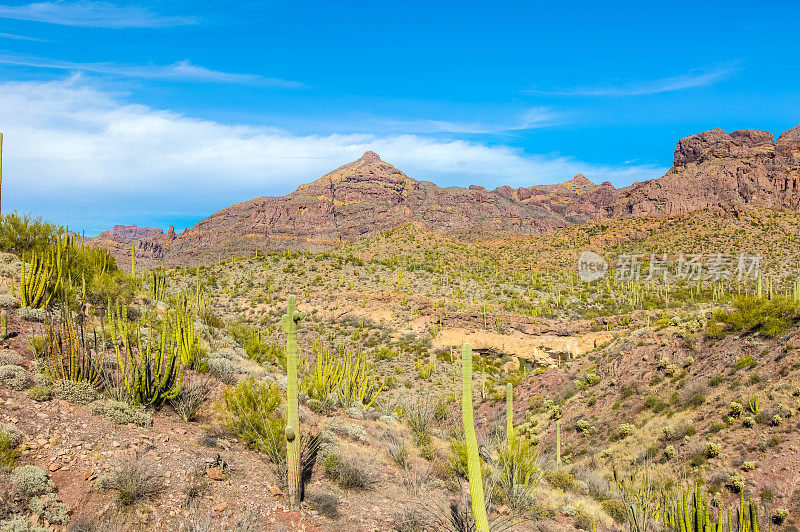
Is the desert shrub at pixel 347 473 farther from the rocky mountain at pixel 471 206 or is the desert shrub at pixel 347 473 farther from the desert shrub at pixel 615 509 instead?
the rocky mountain at pixel 471 206

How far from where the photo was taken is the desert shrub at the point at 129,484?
18.6ft

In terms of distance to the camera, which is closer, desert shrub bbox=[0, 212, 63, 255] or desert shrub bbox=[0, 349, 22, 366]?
desert shrub bbox=[0, 349, 22, 366]

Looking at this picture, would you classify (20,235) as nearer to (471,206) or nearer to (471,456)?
(471,456)

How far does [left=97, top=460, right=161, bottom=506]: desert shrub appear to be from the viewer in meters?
5.67

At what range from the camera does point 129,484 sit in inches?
225

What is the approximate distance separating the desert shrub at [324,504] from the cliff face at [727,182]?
286ft

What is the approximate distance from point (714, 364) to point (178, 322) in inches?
699

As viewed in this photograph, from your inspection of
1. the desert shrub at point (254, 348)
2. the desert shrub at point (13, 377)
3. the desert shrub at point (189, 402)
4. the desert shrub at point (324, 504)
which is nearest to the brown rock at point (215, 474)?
the desert shrub at point (324, 504)

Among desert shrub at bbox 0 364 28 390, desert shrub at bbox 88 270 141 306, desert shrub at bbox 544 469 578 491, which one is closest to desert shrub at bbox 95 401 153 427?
desert shrub at bbox 0 364 28 390

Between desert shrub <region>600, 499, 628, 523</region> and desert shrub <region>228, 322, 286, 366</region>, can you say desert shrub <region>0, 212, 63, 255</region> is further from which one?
desert shrub <region>600, 499, 628, 523</region>

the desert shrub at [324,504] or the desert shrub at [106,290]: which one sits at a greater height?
the desert shrub at [106,290]

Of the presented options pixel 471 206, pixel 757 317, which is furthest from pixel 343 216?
pixel 757 317

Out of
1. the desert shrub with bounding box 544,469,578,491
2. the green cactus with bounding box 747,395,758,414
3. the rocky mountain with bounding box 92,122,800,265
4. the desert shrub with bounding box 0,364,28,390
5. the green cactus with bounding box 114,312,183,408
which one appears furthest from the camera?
the rocky mountain with bounding box 92,122,800,265

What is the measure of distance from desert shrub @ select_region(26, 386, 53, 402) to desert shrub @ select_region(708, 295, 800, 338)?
67.6 feet
